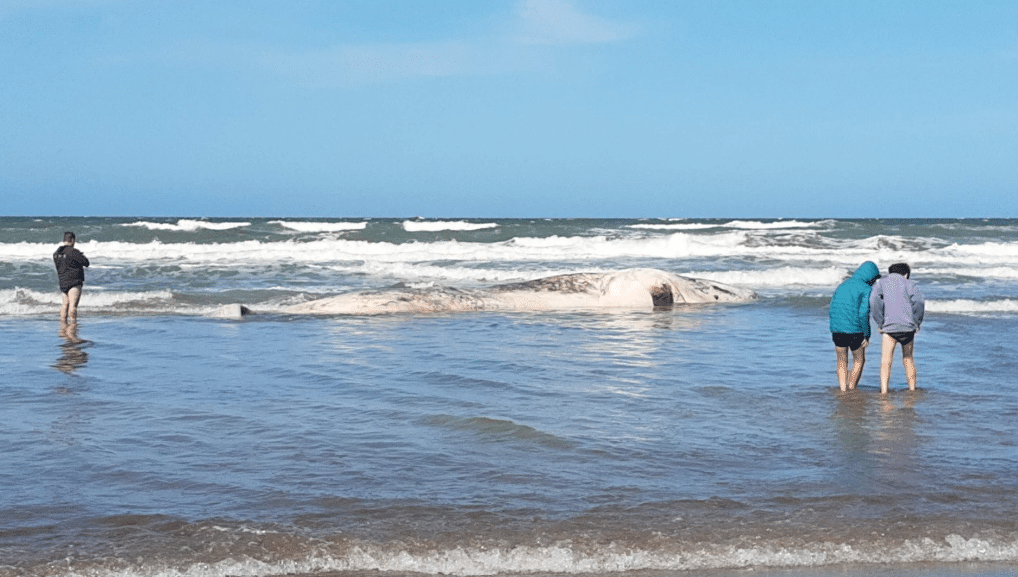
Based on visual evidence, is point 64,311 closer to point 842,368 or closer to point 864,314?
point 842,368

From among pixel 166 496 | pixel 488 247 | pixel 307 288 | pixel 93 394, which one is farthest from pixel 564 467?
pixel 488 247

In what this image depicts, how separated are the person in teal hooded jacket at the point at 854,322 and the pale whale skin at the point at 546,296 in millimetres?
6861

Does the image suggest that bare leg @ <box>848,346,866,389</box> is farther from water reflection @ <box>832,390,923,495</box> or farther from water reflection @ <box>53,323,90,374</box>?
water reflection @ <box>53,323,90,374</box>

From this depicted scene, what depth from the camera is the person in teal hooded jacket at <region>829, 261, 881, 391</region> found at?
8539 millimetres

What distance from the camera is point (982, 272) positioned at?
82.9ft

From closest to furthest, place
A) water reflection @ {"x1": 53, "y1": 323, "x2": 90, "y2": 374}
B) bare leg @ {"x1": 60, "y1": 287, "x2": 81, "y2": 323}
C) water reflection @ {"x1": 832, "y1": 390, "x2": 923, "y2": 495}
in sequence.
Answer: water reflection @ {"x1": 832, "y1": 390, "x2": 923, "y2": 495}, water reflection @ {"x1": 53, "y1": 323, "x2": 90, "y2": 374}, bare leg @ {"x1": 60, "y1": 287, "x2": 81, "y2": 323}

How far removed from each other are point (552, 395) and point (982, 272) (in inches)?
809

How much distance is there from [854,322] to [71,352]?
7733 mm

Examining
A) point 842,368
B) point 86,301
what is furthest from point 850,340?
point 86,301

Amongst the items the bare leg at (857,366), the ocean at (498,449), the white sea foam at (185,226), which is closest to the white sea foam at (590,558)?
the ocean at (498,449)

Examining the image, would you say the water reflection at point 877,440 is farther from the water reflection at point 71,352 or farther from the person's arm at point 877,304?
the water reflection at point 71,352

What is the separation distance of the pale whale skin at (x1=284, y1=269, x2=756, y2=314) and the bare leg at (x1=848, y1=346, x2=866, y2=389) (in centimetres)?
693

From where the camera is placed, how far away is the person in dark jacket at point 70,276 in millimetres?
13883

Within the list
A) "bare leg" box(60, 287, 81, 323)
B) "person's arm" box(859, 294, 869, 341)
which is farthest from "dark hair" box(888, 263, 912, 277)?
"bare leg" box(60, 287, 81, 323)
